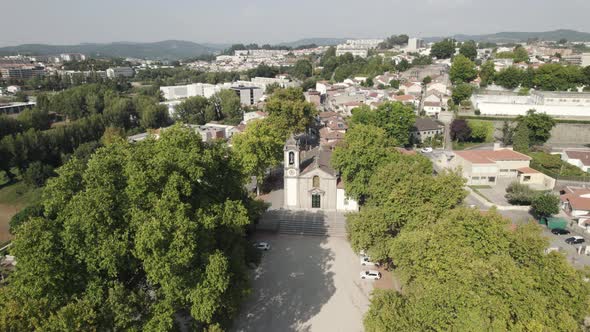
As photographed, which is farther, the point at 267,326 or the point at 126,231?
the point at 267,326

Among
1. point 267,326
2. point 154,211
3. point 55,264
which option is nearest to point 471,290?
point 267,326

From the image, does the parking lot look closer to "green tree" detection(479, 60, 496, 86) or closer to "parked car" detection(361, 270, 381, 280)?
"parked car" detection(361, 270, 381, 280)

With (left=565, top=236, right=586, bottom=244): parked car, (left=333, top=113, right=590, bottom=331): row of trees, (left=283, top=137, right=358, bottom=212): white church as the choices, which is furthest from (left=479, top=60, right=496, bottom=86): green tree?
(left=333, top=113, right=590, bottom=331): row of trees

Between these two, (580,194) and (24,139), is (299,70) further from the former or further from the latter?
(580,194)

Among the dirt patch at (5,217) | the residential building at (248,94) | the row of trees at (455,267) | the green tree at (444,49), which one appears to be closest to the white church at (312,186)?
the row of trees at (455,267)

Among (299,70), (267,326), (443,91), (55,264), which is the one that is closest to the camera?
(55,264)

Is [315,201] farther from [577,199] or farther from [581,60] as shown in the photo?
[581,60]

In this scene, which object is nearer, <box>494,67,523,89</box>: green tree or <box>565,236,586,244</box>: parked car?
<box>565,236,586,244</box>: parked car

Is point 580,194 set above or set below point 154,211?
below
